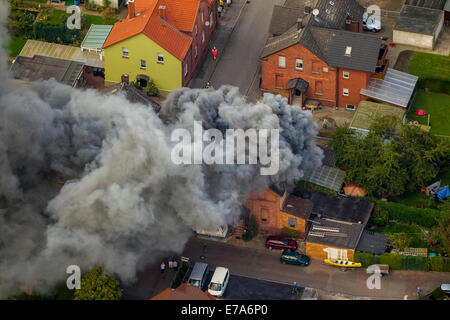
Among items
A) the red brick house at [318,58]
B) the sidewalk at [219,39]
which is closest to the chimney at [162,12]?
the sidewalk at [219,39]

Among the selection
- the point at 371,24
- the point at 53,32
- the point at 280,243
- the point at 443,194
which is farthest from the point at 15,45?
the point at 443,194

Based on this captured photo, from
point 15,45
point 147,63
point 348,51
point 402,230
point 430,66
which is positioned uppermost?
point 348,51

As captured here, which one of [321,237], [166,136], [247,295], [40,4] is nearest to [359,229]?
[321,237]

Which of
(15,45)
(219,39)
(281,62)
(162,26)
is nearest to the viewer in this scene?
(162,26)

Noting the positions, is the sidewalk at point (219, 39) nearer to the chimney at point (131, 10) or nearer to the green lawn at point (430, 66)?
the chimney at point (131, 10)

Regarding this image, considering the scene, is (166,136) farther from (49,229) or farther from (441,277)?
(441,277)

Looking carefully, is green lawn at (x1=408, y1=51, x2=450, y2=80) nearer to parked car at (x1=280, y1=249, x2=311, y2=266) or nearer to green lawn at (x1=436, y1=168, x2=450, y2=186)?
green lawn at (x1=436, y1=168, x2=450, y2=186)

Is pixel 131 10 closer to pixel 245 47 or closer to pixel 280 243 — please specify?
pixel 245 47
